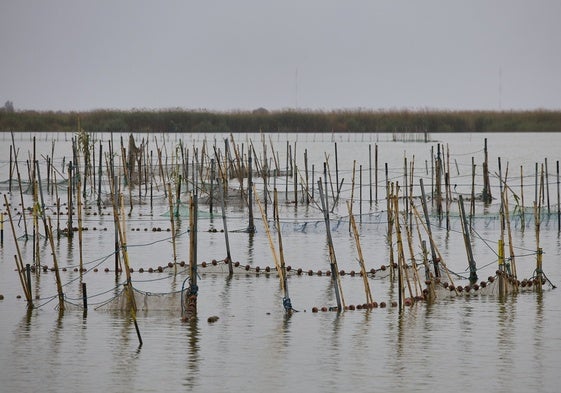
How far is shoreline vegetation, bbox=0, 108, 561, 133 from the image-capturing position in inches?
2530

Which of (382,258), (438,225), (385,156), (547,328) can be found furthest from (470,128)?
(547,328)

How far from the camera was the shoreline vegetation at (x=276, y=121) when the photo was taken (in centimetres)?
6425

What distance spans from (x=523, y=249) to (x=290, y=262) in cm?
396

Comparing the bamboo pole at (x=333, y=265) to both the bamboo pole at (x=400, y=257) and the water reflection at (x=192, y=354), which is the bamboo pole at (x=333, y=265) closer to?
the bamboo pole at (x=400, y=257)

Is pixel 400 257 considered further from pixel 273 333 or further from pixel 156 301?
pixel 156 301

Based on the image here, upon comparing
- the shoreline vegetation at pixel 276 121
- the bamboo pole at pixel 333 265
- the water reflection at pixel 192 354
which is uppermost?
the shoreline vegetation at pixel 276 121

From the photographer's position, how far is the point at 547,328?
1185 cm

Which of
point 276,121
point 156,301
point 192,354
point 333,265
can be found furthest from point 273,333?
point 276,121

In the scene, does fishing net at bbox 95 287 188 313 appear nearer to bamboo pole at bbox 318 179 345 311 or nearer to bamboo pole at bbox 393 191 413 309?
bamboo pole at bbox 318 179 345 311

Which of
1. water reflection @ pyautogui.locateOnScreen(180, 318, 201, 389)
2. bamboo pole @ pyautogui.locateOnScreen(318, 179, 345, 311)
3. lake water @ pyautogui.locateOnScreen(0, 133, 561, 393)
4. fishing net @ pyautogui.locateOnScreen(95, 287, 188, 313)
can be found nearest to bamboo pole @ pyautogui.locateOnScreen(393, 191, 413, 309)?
lake water @ pyautogui.locateOnScreen(0, 133, 561, 393)

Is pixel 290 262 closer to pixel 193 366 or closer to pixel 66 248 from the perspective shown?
pixel 66 248

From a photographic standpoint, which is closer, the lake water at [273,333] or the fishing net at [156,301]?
the lake water at [273,333]

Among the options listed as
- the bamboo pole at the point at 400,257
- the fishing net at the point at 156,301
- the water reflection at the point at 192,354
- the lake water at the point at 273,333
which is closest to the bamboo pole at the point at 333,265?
the lake water at the point at 273,333

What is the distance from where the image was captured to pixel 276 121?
65.9 m
